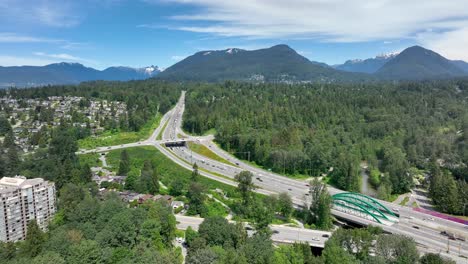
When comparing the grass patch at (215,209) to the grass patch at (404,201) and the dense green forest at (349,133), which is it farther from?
the grass patch at (404,201)

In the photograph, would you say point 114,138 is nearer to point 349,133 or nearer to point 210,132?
point 210,132

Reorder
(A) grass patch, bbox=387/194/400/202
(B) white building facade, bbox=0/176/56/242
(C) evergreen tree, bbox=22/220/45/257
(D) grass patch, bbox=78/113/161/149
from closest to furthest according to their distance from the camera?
(C) evergreen tree, bbox=22/220/45/257 < (B) white building facade, bbox=0/176/56/242 < (A) grass patch, bbox=387/194/400/202 < (D) grass patch, bbox=78/113/161/149

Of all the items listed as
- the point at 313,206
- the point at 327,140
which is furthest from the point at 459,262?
the point at 327,140

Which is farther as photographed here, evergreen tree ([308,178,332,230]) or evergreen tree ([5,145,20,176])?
evergreen tree ([5,145,20,176])

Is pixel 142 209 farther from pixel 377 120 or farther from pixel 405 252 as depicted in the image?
pixel 377 120

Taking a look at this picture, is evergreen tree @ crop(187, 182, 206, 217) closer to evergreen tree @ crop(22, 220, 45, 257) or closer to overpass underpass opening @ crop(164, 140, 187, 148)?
evergreen tree @ crop(22, 220, 45, 257)

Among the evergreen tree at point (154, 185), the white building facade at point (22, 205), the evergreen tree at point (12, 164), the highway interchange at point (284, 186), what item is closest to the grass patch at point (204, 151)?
the highway interchange at point (284, 186)

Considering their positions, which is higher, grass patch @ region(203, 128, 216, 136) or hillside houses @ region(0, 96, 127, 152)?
hillside houses @ region(0, 96, 127, 152)

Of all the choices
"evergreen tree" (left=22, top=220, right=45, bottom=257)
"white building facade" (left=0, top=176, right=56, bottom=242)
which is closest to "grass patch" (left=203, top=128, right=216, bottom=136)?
"white building facade" (left=0, top=176, right=56, bottom=242)
